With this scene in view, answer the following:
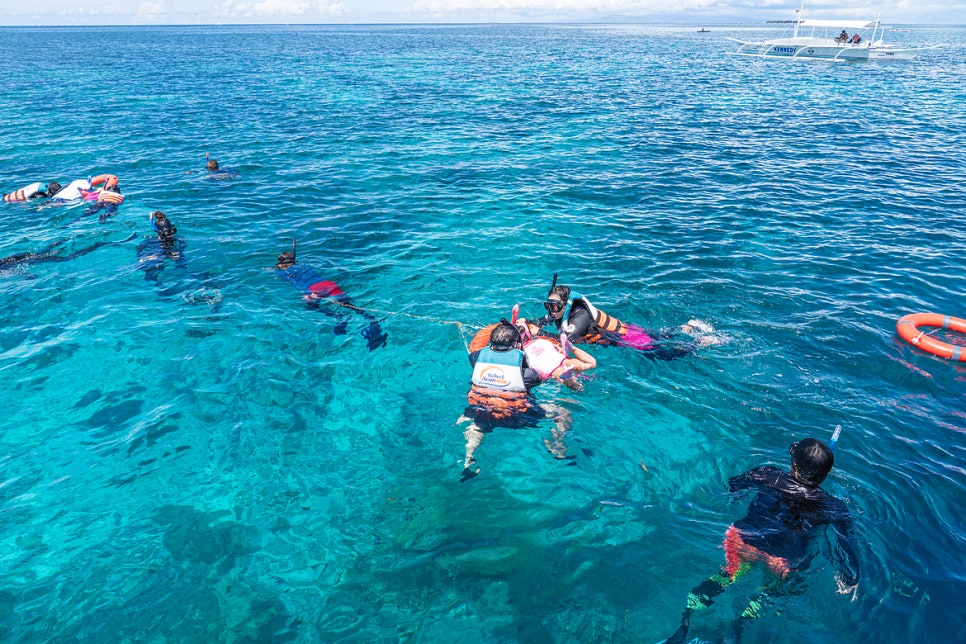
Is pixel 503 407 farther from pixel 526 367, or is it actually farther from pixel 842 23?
pixel 842 23

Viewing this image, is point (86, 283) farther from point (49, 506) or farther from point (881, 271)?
point (881, 271)

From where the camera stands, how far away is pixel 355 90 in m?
49.6

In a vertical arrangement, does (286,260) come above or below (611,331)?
above

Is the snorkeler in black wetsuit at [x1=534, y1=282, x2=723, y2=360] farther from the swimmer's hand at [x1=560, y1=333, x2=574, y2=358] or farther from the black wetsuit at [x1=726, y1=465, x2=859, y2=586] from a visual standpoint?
the black wetsuit at [x1=726, y1=465, x2=859, y2=586]

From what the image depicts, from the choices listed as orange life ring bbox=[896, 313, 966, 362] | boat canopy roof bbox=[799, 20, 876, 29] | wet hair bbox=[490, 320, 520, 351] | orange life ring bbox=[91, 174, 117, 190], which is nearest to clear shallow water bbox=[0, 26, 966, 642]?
orange life ring bbox=[896, 313, 966, 362]

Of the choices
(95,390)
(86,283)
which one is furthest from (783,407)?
(86,283)

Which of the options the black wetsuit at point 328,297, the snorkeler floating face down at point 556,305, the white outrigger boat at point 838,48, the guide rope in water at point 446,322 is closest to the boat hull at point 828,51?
the white outrigger boat at point 838,48

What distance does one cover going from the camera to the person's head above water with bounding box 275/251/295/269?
15.0 metres

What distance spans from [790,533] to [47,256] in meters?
20.8

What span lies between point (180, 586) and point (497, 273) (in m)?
10.9

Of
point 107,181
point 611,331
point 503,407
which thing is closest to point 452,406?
point 503,407

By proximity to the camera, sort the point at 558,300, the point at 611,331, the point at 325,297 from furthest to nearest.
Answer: the point at 325,297, the point at 611,331, the point at 558,300

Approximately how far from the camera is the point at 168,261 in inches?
645

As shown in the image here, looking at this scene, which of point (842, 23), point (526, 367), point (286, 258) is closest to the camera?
point (526, 367)
